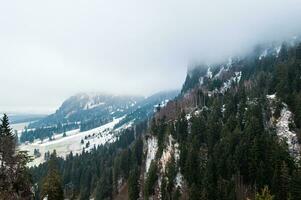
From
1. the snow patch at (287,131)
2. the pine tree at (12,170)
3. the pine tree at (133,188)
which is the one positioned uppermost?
the pine tree at (12,170)

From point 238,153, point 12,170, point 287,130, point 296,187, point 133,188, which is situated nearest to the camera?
point 12,170

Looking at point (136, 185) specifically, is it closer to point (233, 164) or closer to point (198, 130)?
point (198, 130)

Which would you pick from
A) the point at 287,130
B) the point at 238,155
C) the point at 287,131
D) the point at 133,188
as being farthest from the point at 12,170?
the point at 133,188

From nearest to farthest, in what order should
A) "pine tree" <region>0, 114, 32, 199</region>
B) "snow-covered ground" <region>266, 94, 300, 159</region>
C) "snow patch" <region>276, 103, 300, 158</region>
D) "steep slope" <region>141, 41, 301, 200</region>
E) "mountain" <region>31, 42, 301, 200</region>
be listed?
"pine tree" <region>0, 114, 32, 199</region>, "mountain" <region>31, 42, 301, 200</region>, "steep slope" <region>141, 41, 301, 200</region>, "snow-covered ground" <region>266, 94, 300, 159</region>, "snow patch" <region>276, 103, 300, 158</region>

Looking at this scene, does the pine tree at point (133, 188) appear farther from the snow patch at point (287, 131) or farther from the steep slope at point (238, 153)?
the snow patch at point (287, 131)

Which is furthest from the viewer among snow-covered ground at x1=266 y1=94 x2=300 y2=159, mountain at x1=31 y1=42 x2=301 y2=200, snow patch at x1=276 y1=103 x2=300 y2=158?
snow patch at x1=276 y1=103 x2=300 y2=158

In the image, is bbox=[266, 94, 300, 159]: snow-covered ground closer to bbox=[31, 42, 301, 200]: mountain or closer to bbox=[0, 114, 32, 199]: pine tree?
bbox=[31, 42, 301, 200]: mountain

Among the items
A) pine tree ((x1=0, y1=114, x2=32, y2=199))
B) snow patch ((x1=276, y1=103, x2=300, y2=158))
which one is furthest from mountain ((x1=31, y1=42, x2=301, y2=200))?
pine tree ((x1=0, y1=114, x2=32, y2=199))

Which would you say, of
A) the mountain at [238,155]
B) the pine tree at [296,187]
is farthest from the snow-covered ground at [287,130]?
the pine tree at [296,187]

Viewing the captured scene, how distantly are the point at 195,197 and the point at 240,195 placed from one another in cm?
1708

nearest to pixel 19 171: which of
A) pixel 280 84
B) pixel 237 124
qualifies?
pixel 237 124

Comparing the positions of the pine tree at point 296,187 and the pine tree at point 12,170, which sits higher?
the pine tree at point 12,170

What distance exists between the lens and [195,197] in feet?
467

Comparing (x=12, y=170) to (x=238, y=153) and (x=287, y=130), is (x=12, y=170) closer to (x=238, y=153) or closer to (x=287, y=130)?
(x=238, y=153)
